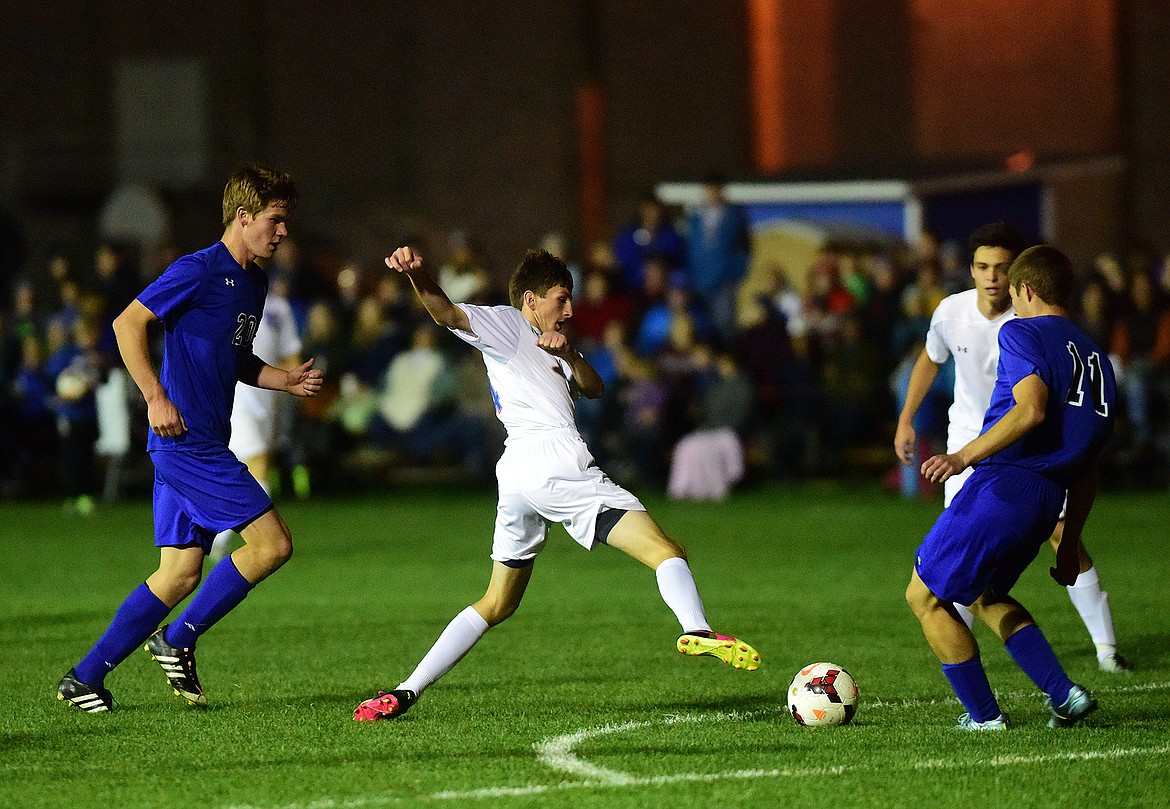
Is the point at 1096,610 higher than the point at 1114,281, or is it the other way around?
the point at 1114,281

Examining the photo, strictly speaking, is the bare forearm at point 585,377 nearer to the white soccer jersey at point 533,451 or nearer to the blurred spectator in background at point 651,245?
the white soccer jersey at point 533,451

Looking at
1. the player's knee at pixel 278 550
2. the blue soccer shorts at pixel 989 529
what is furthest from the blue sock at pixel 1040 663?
the player's knee at pixel 278 550

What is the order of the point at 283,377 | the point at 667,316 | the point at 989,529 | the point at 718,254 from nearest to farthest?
the point at 989,529
the point at 283,377
the point at 667,316
the point at 718,254

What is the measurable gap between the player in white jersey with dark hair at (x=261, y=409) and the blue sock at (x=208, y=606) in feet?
15.8

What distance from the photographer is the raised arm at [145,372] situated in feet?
20.4

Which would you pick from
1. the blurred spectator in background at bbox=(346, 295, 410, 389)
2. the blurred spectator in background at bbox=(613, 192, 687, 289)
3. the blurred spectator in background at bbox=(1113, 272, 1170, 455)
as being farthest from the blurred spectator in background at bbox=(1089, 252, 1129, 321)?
the blurred spectator in background at bbox=(346, 295, 410, 389)

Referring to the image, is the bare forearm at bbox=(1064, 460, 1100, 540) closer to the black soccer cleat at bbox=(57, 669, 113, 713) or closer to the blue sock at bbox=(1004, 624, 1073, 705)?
the blue sock at bbox=(1004, 624, 1073, 705)

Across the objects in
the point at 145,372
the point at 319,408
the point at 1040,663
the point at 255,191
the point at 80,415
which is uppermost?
the point at 255,191

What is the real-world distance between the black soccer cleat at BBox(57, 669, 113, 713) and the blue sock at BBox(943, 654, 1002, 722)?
3.20m

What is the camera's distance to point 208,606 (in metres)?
6.48

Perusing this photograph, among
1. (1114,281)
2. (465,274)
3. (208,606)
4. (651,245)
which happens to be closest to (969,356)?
(208,606)

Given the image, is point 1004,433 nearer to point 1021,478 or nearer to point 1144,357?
point 1021,478

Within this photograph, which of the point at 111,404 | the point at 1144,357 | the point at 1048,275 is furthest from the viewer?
the point at 111,404

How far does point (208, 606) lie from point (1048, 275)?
11.0 ft
